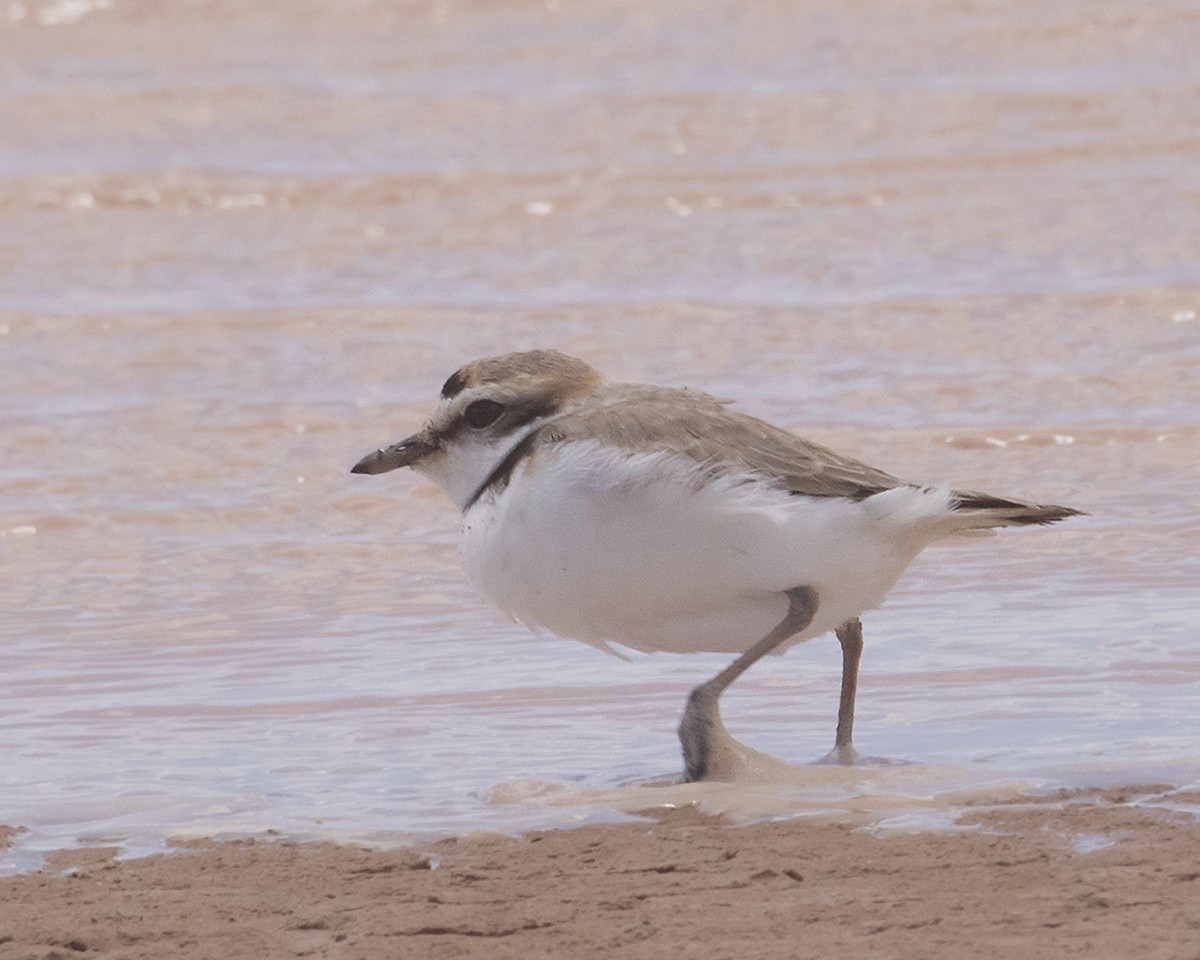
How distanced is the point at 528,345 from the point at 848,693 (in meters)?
5.36

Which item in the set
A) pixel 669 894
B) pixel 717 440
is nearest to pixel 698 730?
pixel 717 440

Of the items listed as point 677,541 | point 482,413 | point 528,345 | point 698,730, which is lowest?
point 698,730

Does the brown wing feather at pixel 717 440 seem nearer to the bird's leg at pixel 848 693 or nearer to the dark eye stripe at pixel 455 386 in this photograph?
the dark eye stripe at pixel 455 386

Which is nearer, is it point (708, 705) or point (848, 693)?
point (708, 705)

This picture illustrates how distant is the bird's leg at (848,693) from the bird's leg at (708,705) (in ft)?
1.04

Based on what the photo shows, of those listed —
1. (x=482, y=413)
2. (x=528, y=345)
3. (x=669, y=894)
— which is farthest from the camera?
(x=528, y=345)

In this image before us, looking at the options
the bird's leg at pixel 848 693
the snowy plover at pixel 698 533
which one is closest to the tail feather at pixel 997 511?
the snowy plover at pixel 698 533

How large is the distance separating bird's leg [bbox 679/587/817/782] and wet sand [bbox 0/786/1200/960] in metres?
0.36

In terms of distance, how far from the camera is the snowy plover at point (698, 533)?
511cm

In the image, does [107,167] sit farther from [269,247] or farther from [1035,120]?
[1035,120]

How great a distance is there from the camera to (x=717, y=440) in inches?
208

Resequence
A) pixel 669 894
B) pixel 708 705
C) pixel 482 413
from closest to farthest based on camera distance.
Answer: pixel 669 894 < pixel 708 705 < pixel 482 413

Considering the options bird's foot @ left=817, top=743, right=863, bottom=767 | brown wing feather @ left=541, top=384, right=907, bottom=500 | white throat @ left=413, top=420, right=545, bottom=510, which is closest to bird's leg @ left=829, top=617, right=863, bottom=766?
bird's foot @ left=817, top=743, right=863, bottom=767

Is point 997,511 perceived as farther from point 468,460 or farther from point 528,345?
point 528,345
